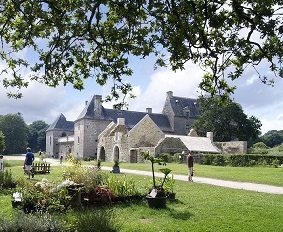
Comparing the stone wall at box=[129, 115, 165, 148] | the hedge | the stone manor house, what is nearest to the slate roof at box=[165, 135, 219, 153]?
the stone manor house

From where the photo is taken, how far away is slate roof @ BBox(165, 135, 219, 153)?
4600cm

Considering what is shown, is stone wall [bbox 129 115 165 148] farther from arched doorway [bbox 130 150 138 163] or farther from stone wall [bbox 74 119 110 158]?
stone wall [bbox 74 119 110 158]

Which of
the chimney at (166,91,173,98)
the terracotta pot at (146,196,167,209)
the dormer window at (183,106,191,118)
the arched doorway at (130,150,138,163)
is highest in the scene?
the chimney at (166,91,173,98)

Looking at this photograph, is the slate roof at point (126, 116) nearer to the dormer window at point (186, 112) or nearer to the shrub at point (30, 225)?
the dormer window at point (186, 112)

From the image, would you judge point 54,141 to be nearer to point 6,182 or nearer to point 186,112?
point 186,112

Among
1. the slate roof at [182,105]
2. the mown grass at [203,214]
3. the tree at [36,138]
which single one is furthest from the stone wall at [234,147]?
the tree at [36,138]

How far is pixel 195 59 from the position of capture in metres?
8.80

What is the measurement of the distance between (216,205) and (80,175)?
4175mm

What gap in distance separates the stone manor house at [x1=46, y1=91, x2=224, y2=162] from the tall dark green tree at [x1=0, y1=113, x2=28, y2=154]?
1515 cm

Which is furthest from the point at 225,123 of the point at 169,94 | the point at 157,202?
the point at 157,202

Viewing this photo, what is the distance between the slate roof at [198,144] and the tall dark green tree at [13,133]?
55471mm

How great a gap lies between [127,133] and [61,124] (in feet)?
111

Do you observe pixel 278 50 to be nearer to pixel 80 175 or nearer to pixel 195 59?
pixel 195 59

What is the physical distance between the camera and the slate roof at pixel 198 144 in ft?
151
